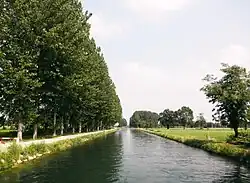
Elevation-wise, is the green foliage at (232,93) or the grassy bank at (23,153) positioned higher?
the green foliage at (232,93)

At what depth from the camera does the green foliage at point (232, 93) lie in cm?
4894

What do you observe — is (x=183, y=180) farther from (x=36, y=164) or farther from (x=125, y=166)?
(x=36, y=164)

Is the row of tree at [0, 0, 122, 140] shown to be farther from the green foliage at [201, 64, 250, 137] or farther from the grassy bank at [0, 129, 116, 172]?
the green foliage at [201, 64, 250, 137]

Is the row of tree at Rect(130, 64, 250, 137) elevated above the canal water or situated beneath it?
elevated above

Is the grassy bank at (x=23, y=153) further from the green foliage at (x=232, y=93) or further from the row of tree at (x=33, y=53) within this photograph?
the green foliage at (x=232, y=93)

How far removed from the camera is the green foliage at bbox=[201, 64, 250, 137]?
4894 centimetres

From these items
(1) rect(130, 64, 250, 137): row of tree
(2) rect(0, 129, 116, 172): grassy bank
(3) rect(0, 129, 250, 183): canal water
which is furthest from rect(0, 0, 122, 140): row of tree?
(1) rect(130, 64, 250, 137): row of tree

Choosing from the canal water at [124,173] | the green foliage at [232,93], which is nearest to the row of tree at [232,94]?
the green foliage at [232,93]

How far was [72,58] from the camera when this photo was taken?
48.0 m

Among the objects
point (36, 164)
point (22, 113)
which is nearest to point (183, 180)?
point (36, 164)

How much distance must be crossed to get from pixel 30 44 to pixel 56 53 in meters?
3.48

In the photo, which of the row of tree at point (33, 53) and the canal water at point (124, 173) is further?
the row of tree at point (33, 53)

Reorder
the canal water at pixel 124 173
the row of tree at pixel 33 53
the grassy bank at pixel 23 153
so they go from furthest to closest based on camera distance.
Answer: the row of tree at pixel 33 53 < the grassy bank at pixel 23 153 < the canal water at pixel 124 173

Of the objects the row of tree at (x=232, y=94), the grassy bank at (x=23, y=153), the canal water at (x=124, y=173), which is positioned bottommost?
the canal water at (x=124, y=173)
